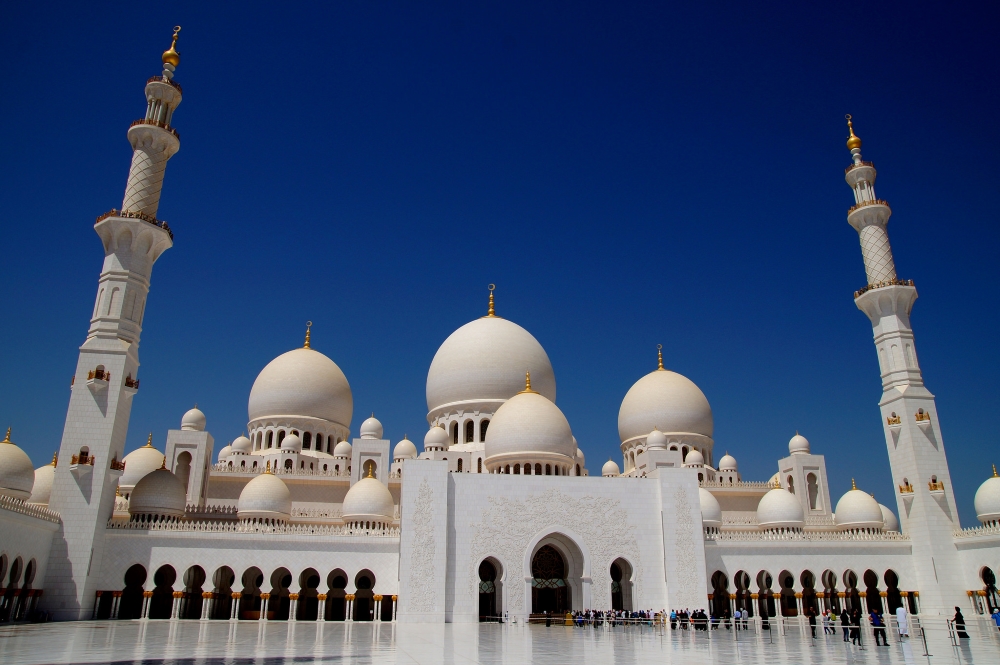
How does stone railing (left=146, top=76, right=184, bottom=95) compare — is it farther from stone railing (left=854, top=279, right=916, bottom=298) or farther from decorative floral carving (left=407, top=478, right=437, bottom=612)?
stone railing (left=854, top=279, right=916, bottom=298)

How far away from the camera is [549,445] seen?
22.8 metres

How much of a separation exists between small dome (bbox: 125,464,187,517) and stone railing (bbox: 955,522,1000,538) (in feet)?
76.3

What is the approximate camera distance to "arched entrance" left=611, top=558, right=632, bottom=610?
2069 cm

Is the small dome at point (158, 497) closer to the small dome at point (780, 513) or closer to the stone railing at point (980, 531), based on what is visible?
the small dome at point (780, 513)

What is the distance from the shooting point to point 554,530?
20.5 metres

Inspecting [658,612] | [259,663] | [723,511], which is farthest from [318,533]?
[723,511]

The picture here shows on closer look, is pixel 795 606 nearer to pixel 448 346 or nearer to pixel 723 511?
pixel 723 511

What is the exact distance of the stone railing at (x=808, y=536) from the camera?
74.6ft

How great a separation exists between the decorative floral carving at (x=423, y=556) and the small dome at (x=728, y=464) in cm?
1391

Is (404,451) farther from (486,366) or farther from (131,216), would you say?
(131,216)

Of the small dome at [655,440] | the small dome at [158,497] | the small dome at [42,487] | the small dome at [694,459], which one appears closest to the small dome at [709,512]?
the small dome at [655,440]

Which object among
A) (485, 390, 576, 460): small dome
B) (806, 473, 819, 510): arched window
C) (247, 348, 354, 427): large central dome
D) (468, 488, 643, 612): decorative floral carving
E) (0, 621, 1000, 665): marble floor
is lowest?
(0, 621, 1000, 665): marble floor

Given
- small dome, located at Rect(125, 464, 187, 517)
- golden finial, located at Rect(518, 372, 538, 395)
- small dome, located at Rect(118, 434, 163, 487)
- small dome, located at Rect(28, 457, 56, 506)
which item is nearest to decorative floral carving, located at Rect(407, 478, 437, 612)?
golden finial, located at Rect(518, 372, 538, 395)

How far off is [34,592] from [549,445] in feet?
46.0
